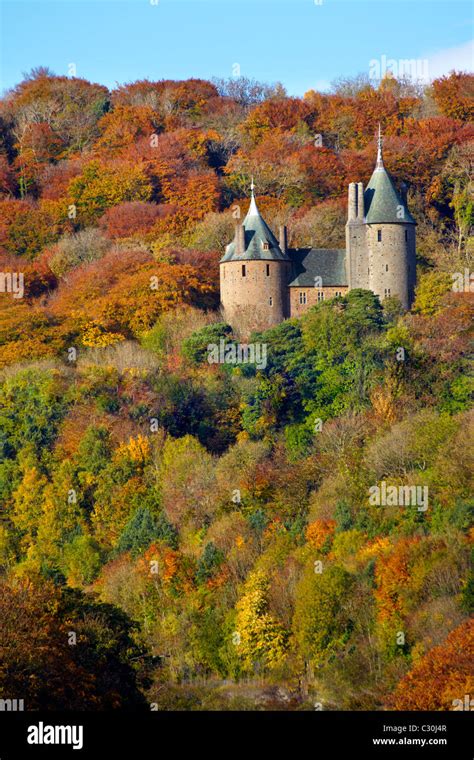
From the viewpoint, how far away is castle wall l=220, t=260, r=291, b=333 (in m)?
61.1

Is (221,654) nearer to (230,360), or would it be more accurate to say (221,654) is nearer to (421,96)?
(230,360)

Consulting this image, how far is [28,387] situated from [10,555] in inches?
276

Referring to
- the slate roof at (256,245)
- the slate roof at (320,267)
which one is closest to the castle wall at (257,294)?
the slate roof at (256,245)

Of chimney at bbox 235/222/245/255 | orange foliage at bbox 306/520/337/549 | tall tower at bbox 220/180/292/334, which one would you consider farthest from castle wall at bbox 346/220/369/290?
orange foliage at bbox 306/520/337/549

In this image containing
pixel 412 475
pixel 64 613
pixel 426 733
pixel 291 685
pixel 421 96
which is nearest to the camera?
pixel 426 733

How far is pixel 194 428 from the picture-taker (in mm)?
57531

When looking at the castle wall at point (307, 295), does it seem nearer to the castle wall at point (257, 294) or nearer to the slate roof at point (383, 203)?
the castle wall at point (257, 294)

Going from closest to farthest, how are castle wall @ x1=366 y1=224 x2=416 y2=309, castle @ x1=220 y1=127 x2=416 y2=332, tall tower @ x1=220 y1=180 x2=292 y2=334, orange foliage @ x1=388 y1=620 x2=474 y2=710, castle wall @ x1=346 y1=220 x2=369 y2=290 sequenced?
1. orange foliage @ x1=388 y1=620 x2=474 y2=710
2. castle wall @ x1=366 y1=224 x2=416 y2=309
3. castle @ x1=220 y1=127 x2=416 y2=332
4. castle wall @ x1=346 y1=220 x2=369 y2=290
5. tall tower @ x1=220 y1=180 x2=292 y2=334

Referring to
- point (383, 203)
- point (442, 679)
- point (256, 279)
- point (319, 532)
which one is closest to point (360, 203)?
point (383, 203)

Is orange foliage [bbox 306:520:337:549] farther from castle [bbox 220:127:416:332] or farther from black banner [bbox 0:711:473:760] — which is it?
castle [bbox 220:127:416:332]

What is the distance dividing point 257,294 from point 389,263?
5.20 metres

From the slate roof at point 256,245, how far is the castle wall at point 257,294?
20 centimetres

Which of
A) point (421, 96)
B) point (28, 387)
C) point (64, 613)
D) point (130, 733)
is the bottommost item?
point (130, 733)

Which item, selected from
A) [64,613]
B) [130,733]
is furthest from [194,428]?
[130,733]
